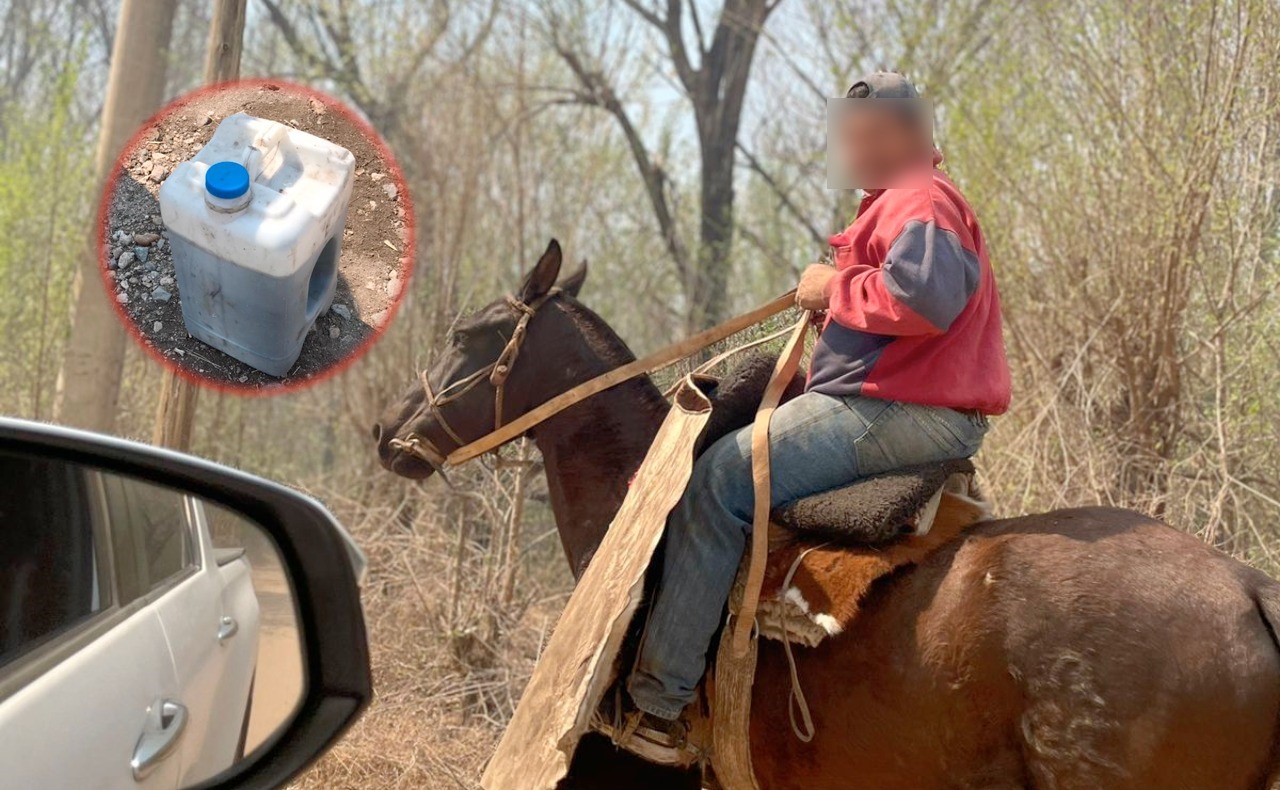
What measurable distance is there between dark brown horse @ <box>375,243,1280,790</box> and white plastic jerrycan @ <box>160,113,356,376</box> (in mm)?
1885

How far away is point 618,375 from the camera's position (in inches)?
166

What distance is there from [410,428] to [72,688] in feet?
9.65

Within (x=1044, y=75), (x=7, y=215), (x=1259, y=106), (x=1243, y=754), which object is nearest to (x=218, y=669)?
(x=1243, y=754)

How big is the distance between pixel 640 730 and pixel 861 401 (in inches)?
50.8

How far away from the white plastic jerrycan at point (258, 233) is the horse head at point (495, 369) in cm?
77

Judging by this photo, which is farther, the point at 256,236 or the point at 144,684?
the point at 256,236

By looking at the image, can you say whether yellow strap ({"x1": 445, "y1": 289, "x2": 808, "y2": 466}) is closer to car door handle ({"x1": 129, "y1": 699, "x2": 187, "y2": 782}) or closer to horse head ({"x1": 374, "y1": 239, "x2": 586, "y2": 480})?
horse head ({"x1": 374, "y1": 239, "x2": 586, "y2": 480})

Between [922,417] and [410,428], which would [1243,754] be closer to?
[922,417]

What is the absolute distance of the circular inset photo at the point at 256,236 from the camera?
345cm

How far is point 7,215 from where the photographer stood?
32.5 ft

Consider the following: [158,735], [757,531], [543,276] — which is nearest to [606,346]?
[543,276]

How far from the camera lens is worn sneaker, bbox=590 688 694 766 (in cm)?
374

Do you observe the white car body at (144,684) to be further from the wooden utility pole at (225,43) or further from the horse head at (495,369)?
the wooden utility pole at (225,43)

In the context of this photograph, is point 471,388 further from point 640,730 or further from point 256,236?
point 640,730
